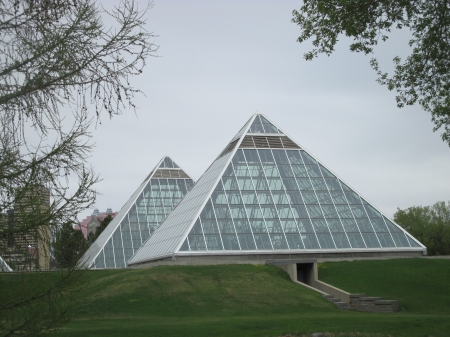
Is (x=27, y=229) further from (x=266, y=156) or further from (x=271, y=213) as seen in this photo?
(x=266, y=156)

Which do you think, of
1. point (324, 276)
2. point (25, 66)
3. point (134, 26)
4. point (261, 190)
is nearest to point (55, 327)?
point (25, 66)

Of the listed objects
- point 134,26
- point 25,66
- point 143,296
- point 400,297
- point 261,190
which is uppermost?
point 261,190

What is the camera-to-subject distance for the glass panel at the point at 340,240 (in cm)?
3945

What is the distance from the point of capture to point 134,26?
347 inches

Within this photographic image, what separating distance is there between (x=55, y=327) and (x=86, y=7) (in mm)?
4932

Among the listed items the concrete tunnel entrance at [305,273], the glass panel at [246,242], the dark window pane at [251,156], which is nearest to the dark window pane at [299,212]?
the glass panel at [246,242]

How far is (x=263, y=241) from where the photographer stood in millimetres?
38562

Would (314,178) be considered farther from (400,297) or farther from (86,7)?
(86,7)

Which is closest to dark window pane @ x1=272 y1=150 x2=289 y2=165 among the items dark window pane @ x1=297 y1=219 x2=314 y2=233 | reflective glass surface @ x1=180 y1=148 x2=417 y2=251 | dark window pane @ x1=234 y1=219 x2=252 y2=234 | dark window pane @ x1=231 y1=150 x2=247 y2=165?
reflective glass surface @ x1=180 y1=148 x2=417 y2=251

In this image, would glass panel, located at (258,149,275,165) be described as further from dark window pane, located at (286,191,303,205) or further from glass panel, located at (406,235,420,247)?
glass panel, located at (406,235,420,247)

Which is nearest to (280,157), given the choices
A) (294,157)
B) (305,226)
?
(294,157)

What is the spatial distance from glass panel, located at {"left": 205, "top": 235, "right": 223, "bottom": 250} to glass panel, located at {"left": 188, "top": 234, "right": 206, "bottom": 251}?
0.31 metres

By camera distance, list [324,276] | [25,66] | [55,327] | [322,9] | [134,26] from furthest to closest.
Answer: [324,276], [322,9], [55,327], [134,26], [25,66]

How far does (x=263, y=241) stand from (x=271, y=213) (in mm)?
2618
